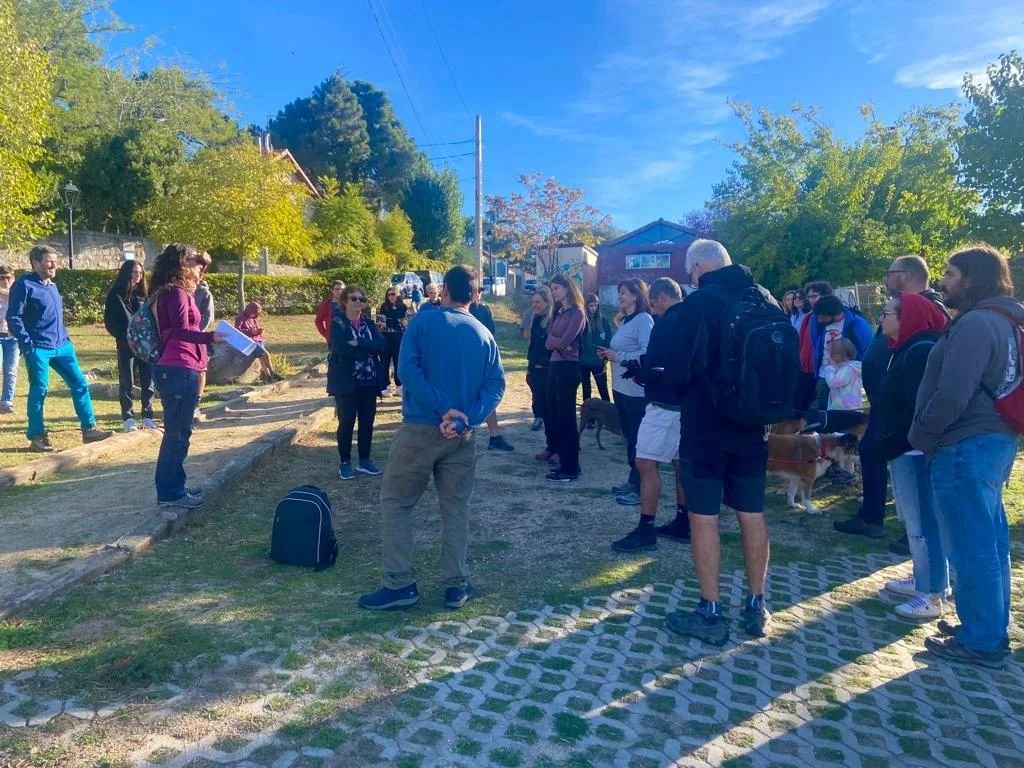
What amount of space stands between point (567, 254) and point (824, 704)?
2073 inches

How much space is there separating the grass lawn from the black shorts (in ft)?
3.22

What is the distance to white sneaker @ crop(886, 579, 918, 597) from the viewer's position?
13.7 ft

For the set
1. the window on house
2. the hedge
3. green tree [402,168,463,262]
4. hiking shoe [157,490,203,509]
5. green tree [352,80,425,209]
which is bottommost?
hiking shoe [157,490,203,509]

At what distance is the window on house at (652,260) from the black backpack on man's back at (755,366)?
34.8 m

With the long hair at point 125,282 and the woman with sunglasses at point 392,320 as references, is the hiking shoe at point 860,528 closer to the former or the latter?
the woman with sunglasses at point 392,320

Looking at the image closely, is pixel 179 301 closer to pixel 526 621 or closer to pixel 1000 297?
pixel 526 621

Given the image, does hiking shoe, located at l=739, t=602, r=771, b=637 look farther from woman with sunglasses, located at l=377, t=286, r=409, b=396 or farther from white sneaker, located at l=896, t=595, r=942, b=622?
woman with sunglasses, located at l=377, t=286, r=409, b=396

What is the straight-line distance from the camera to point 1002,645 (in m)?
3.44

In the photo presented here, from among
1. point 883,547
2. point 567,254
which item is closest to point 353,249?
point 567,254

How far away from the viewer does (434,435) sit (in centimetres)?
379

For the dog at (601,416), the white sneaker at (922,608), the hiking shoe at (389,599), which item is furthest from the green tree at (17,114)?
the white sneaker at (922,608)

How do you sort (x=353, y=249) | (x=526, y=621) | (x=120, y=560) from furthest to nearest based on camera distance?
1. (x=353, y=249)
2. (x=120, y=560)
3. (x=526, y=621)

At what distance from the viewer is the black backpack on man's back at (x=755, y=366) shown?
341 cm

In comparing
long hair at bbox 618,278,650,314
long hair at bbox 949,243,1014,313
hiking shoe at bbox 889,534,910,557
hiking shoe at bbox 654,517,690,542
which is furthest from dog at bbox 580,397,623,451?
long hair at bbox 949,243,1014,313
